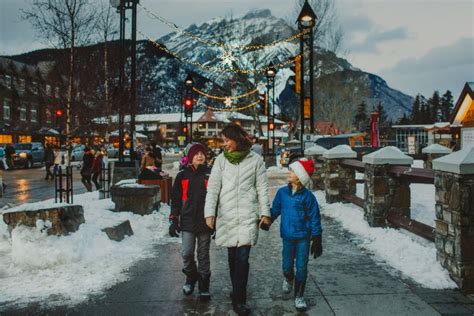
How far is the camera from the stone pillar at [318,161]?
14984mm

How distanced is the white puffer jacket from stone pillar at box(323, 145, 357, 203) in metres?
7.44

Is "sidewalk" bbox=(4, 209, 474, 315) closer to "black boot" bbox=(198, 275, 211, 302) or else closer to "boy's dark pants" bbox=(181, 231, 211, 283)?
"black boot" bbox=(198, 275, 211, 302)

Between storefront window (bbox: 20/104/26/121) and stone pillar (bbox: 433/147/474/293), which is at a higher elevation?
storefront window (bbox: 20/104/26/121)

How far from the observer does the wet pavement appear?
4344 mm

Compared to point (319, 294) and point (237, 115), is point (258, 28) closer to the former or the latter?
Answer: point (319, 294)

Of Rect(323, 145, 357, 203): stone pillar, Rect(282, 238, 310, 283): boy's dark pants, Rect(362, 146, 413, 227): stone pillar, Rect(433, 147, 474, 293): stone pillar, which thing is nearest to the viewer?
Rect(282, 238, 310, 283): boy's dark pants

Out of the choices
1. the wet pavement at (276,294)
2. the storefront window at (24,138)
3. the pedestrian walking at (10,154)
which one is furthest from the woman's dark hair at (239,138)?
the storefront window at (24,138)

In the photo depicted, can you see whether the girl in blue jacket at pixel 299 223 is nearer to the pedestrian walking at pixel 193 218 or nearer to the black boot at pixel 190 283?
the pedestrian walking at pixel 193 218

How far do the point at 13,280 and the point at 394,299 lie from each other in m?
4.57

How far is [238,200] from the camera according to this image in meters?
4.27

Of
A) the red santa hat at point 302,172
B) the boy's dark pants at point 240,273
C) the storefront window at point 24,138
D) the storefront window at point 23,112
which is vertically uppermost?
the storefront window at point 23,112

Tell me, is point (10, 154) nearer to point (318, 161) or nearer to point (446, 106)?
point (318, 161)

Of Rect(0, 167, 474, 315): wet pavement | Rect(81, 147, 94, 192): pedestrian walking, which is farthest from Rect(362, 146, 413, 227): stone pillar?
Rect(81, 147, 94, 192): pedestrian walking

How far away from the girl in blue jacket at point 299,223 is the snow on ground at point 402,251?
1645 mm
